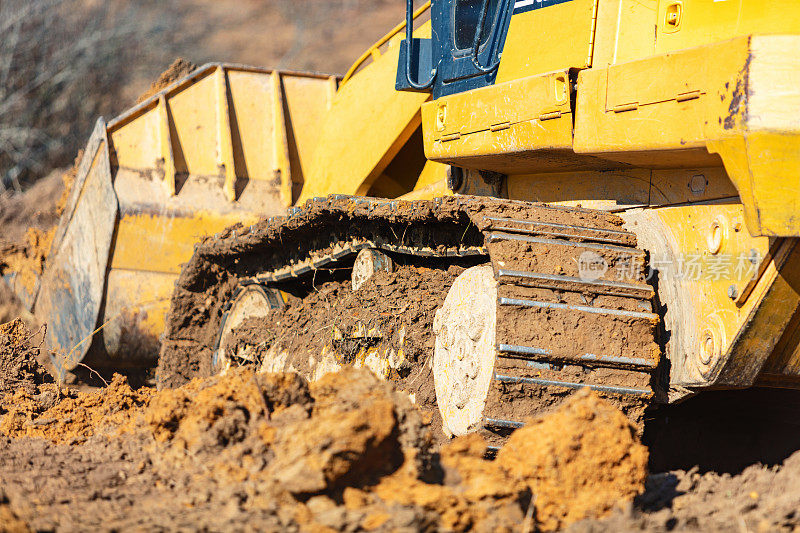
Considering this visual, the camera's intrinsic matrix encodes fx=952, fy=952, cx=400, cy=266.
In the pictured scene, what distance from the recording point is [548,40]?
11.5 ft

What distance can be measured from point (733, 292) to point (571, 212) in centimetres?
66

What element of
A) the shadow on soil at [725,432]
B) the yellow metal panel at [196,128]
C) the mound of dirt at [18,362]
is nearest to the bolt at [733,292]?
the shadow on soil at [725,432]

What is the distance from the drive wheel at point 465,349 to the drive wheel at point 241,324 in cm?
173

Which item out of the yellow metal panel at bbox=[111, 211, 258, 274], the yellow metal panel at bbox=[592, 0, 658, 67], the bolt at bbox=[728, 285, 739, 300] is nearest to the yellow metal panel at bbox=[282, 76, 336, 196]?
the yellow metal panel at bbox=[111, 211, 258, 274]

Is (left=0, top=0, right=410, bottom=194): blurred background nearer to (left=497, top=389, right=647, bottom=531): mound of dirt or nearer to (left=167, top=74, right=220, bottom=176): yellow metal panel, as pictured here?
(left=167, top=74, right=220, bottom=176): yellow metal panel

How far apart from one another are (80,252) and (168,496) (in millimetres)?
4186

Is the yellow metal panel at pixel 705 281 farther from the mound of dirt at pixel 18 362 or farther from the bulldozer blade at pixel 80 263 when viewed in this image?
the bulldozer blade at pixel 80 263

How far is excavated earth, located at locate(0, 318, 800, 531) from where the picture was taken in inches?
88.1

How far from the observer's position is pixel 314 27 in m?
18.9

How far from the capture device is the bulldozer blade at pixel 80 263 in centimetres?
621

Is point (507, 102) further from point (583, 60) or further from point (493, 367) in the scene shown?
point (493, 367)

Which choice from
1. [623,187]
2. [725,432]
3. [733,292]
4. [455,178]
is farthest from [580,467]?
[455,178]

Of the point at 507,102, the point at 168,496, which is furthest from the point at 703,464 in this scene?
the point at 168,496

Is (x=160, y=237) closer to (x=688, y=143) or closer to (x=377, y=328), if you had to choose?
(x=377, y=328)
